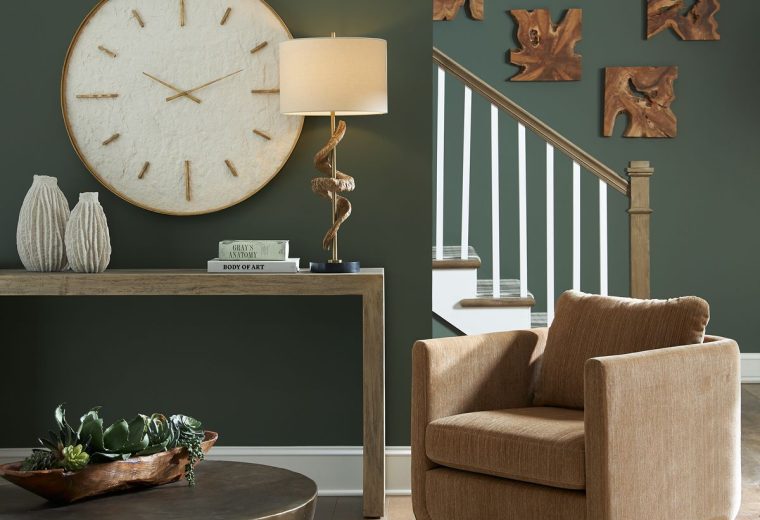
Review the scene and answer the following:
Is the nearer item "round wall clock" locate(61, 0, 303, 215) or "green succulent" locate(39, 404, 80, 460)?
"green succulent" locate(39, 404, 80, 460)

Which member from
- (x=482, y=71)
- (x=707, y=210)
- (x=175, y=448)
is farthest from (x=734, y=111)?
(x=175, y=448)

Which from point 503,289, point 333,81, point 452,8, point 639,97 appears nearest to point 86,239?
point 333,81

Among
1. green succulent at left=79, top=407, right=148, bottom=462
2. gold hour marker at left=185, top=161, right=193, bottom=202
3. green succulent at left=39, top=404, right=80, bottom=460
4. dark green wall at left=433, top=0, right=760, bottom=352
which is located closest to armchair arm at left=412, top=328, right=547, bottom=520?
green succulent at left=79, top=407, right=148, bottom=462

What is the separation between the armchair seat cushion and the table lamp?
74 cm

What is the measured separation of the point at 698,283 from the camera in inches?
239

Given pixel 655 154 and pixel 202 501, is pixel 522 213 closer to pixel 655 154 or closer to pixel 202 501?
pixel 655 154

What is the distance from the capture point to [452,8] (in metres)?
5.90

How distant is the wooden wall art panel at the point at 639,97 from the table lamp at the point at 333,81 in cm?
282

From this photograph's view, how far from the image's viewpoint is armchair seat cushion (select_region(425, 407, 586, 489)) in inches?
104

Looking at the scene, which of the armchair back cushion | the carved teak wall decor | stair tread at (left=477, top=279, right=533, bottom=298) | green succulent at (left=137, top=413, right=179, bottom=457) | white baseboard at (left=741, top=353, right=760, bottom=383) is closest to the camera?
green succulent at (left=137, top=413, right=179, bottom=457)

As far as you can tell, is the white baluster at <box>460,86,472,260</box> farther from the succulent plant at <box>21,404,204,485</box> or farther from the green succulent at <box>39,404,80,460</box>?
the green succulent at <box>39,404,80,460</box>

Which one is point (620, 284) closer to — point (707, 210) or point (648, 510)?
point (707, 210)

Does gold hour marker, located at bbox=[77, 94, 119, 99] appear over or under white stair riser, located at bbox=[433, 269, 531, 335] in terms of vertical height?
over

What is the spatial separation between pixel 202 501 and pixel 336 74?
158cm
